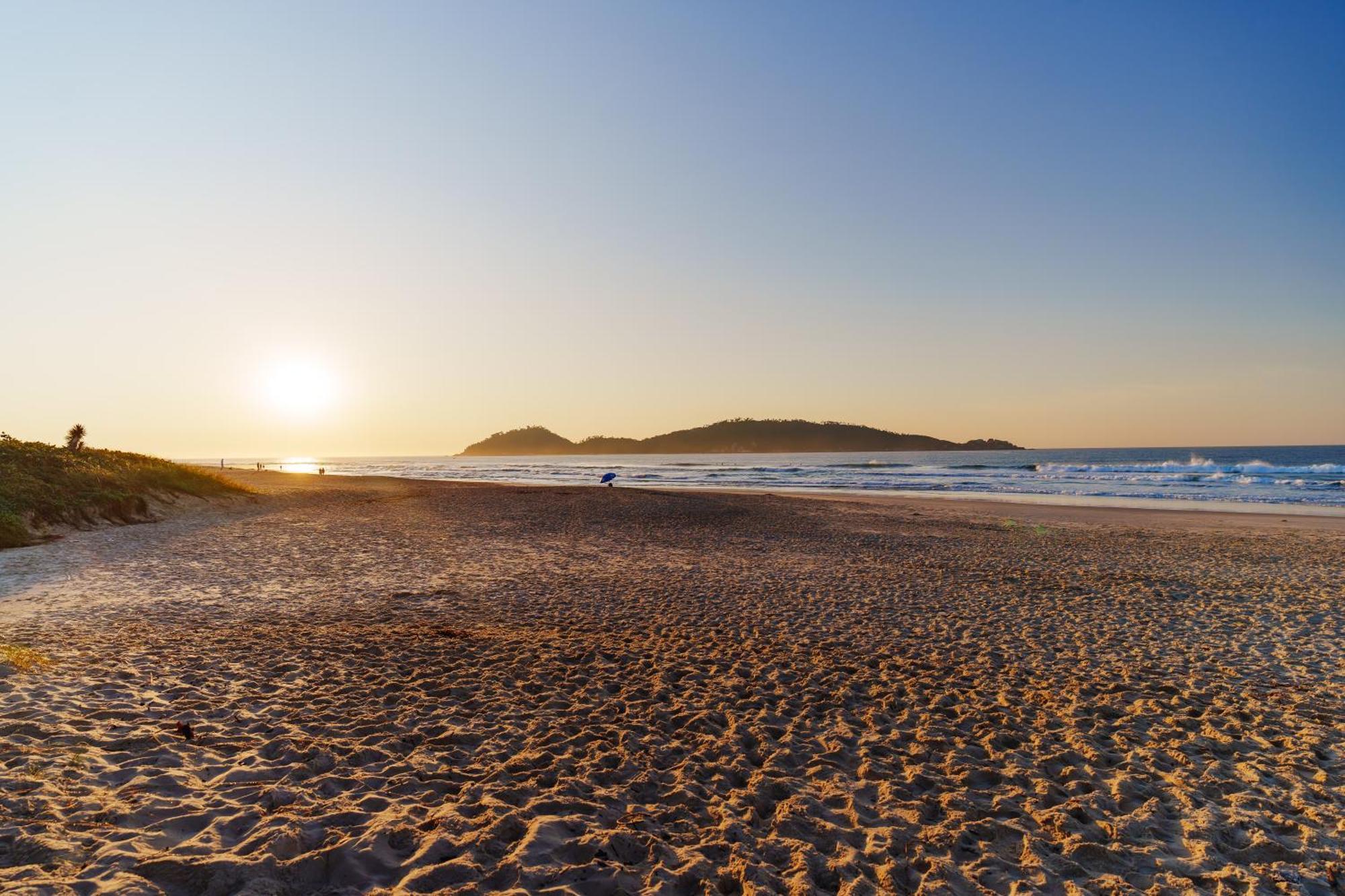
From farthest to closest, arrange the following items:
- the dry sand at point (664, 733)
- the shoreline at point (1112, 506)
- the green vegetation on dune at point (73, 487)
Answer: the shoreline at point (1112, 506), the green vegetation on dune at point (73, 487), the dry sand at point (664, 733)

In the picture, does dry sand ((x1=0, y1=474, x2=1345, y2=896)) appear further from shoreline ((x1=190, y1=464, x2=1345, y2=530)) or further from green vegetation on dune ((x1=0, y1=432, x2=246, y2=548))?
shoreline ((x1=190, y1=464, x2=1345, y2=530))

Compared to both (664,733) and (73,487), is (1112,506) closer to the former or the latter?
(664,733)

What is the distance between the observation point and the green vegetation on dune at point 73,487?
1684 cm

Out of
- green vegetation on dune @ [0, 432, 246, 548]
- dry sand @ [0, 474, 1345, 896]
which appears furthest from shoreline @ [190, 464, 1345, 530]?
green vegetation on dune @ [0, 432, 246, 548]

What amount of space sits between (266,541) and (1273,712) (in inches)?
814

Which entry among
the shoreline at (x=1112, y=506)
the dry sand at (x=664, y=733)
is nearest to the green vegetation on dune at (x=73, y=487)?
the dry sand at (x=664, y=733)

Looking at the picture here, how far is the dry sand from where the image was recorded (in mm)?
4121

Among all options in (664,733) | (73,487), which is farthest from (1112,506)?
(73,487)

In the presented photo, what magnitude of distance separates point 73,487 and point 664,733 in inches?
897

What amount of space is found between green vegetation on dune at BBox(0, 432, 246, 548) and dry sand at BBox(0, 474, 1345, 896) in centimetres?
436

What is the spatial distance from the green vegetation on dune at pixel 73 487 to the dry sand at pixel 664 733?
14.3 ft

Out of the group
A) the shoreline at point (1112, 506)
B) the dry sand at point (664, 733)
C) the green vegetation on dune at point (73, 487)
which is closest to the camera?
the dry sand at point (664, 733)

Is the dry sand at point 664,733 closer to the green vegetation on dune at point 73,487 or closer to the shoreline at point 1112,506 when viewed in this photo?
the green vegetation on dune at point 73,487

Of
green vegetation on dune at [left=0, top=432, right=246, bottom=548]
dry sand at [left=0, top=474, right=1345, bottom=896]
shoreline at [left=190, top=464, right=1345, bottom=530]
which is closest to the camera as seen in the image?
dry sand at [left=0, top=474, right=1345, bottom=896]
